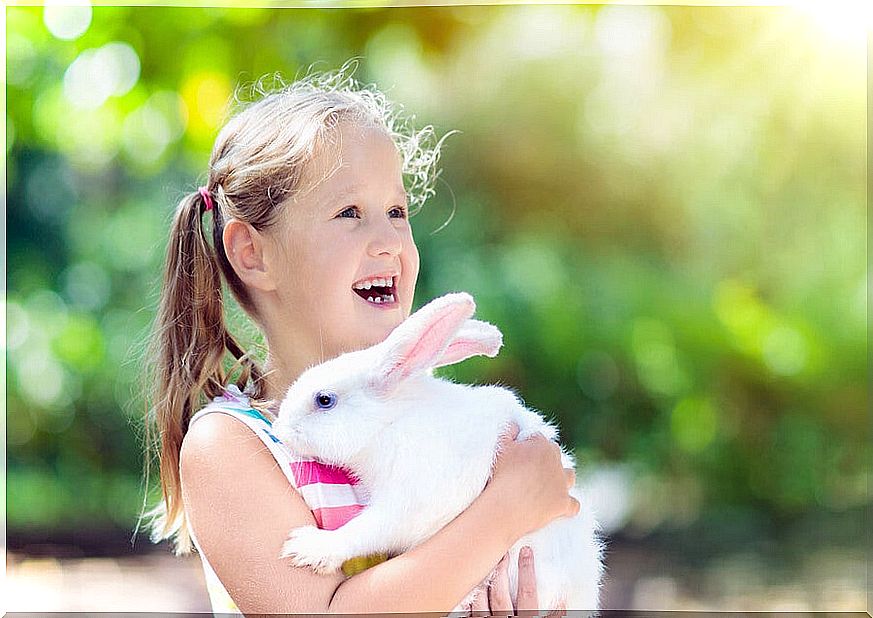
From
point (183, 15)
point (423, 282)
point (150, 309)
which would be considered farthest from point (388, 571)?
point (183, 15)

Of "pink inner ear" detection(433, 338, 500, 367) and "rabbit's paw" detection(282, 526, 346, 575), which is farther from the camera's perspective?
"pink inner ear" detection(433, 338, 500, 367)

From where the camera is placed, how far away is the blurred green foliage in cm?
191

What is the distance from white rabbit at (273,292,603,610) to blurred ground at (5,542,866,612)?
0.56 metres

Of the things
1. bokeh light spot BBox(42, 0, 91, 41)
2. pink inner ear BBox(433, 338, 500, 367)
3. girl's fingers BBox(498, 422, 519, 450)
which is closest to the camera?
girl's fingers BBox(498, 422, 519, 450)

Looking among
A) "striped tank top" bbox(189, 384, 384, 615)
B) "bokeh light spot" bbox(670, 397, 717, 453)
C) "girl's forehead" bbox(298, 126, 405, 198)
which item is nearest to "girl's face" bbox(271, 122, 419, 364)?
"girl's forehead" bbox(298, 126, 405, 198)

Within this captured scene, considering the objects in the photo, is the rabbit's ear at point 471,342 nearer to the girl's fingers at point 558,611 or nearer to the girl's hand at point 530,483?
the girl's hand at point 530,483

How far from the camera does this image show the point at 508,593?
1396 mm

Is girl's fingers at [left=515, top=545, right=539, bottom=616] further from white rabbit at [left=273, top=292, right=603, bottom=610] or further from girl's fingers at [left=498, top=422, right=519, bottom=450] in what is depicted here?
girl's fingers at [left=498, top=422, right=519, bottom=450]

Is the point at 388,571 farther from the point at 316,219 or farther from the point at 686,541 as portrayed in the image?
the point at 686,541

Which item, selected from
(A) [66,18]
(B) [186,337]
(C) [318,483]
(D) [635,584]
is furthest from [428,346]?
(A) [66,18]

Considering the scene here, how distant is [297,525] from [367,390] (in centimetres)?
21

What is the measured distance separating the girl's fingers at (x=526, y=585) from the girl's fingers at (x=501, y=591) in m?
0.02

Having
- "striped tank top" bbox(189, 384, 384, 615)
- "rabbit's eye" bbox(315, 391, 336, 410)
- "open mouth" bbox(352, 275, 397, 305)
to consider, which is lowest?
"striped tank top" bbox(189, 384, 384, 615)

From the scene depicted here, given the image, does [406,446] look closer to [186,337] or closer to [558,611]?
[558,611]
